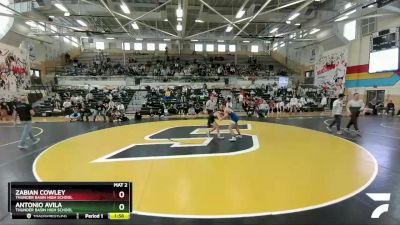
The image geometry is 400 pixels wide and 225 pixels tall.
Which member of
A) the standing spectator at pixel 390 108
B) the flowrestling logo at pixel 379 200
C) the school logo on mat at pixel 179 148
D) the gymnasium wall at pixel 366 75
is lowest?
the school logo on mat at pixel 179 148

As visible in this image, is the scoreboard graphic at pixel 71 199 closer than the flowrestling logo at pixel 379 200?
Yes

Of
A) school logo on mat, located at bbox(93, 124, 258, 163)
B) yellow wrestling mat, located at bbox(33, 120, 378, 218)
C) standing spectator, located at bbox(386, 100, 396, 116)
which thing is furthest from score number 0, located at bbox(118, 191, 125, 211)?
standing spectator, located at bbox(386, 100, 396, 116)

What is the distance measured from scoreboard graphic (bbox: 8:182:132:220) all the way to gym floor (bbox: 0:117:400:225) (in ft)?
2.94

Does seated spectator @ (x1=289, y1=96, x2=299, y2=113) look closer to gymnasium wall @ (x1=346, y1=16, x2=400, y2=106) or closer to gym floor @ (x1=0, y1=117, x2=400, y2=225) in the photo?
gymnasium wall @ (x1=346, y1=16, x2=400, y2=106)

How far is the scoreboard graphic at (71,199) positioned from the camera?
2271mm

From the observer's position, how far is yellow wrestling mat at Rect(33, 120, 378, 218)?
3635mm

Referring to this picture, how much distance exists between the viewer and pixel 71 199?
2.28 meters

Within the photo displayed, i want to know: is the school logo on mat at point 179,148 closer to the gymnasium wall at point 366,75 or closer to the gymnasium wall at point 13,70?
the gymnasium wall at point 366,75

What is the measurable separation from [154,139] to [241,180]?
4584mm

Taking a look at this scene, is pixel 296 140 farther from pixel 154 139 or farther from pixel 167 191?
pixel 167 191

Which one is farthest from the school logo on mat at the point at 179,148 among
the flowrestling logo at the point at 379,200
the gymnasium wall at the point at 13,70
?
the gymnasium wall at the point at 13,70

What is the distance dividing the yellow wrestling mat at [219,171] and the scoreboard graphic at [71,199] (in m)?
1.13

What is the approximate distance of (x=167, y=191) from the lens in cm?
408

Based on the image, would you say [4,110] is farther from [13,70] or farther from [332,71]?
[332,71]
